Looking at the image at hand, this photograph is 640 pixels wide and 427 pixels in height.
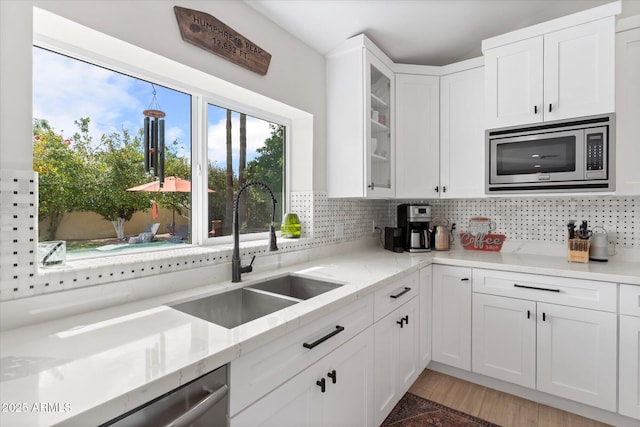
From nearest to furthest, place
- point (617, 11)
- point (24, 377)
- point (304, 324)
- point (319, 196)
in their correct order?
point (24, 377)
point (304, 324)
point (617, 11)
point (319, 196)

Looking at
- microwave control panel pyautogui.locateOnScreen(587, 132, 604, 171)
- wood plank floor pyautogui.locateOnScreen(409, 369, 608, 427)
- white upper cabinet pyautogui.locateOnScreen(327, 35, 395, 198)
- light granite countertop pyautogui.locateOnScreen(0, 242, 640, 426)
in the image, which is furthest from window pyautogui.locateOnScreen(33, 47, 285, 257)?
microwave control panel pyautogui.locateOnScreen(587, 132, 604, 171)

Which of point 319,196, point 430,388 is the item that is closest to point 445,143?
point 319,196

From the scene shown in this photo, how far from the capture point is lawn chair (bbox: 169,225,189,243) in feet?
5.54

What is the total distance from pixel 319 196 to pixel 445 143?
45.1 inches

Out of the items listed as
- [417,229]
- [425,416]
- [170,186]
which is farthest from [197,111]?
[425,416]

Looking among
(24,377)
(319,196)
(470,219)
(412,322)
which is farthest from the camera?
(470,219)

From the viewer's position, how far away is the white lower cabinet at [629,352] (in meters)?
1.71

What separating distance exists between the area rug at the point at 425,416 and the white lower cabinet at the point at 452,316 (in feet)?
1.25

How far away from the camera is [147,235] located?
1.57 meters

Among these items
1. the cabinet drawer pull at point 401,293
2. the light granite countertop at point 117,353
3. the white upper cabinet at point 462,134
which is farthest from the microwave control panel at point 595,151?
the light granite countertop at point 117,353

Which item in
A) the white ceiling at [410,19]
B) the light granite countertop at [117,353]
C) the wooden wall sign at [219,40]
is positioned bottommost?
the light granite countertop at [117,353]

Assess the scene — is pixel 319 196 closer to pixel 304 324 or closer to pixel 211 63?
pixel 211 63

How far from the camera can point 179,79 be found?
1.62 metres

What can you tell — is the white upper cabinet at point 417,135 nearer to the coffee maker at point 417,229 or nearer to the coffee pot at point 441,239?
the coffee maker at point 417,229
